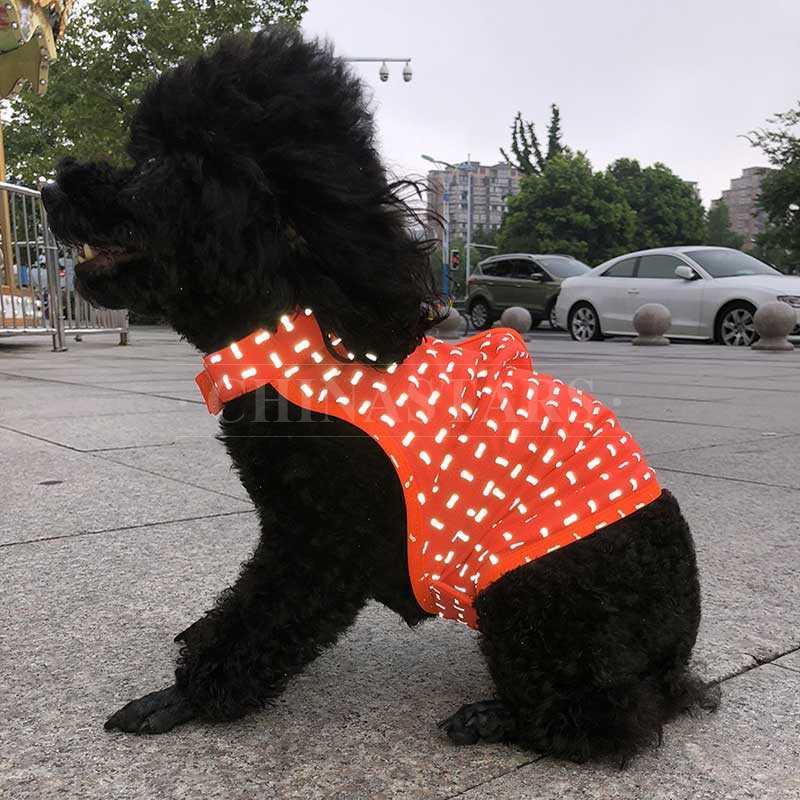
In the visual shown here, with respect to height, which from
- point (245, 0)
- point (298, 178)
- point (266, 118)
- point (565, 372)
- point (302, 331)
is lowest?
point (565, 372)

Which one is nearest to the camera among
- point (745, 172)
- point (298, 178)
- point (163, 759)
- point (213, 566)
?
point (163, 759)

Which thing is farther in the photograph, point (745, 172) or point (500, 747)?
point (745, 172)

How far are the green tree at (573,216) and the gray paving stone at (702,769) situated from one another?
1894 inches

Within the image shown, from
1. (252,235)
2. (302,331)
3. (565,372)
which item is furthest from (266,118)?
(565,372)

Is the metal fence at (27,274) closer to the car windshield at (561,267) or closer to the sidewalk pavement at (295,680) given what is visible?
the sidewalk pavement at (295,680)

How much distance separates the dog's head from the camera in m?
1.71

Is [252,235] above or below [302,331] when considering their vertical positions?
above

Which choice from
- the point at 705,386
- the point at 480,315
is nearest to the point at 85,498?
the point at 705,386

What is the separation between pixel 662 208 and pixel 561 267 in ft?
127

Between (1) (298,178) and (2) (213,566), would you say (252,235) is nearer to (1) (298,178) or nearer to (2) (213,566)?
(1) (298,178)

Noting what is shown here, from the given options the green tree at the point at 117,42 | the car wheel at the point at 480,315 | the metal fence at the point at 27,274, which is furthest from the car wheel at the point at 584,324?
the green tree at the point at 117,42

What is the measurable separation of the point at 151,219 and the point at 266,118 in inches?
12.7

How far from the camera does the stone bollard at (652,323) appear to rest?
13602 mm

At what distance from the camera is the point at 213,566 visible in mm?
2707
